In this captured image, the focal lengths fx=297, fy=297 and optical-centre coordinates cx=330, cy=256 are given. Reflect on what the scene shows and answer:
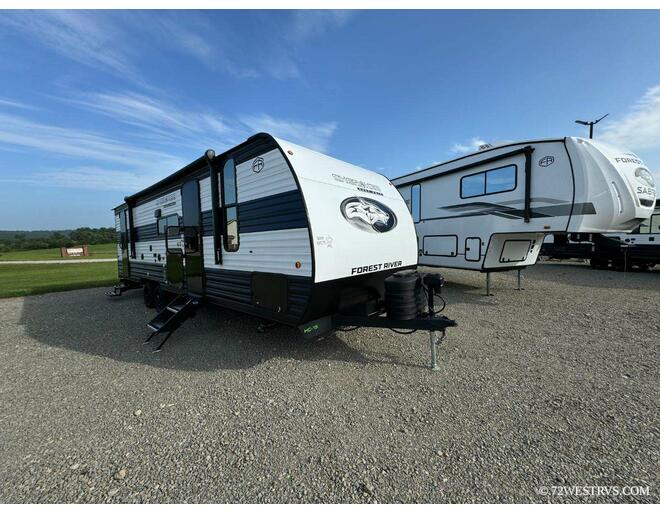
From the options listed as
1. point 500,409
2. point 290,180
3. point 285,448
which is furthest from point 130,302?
point 500,409

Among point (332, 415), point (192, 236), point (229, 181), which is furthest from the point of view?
point (192, 236)

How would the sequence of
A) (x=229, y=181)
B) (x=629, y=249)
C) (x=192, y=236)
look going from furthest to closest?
(x=629, y=249) → (x=192, y=236) → (x=229, y=181)

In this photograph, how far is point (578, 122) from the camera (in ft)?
60.3

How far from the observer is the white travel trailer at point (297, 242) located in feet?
12.5

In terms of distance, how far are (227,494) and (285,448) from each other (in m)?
0.57

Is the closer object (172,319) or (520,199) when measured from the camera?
(172,319)

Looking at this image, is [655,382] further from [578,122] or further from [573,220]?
[578,122]

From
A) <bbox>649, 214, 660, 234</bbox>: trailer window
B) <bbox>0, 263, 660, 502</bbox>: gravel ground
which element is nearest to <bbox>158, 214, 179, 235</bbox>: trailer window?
<bbox>0, 263, 660, 502</bbox>: gravel ground

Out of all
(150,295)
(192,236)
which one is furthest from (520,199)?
(150,295)

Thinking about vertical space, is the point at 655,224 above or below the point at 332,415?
above

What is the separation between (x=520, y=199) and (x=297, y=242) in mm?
5814

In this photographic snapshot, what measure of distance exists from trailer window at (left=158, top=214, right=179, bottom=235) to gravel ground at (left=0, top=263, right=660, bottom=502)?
7.86 feet

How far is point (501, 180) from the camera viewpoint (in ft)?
23.6

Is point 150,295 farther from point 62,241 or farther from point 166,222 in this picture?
point 62,241
